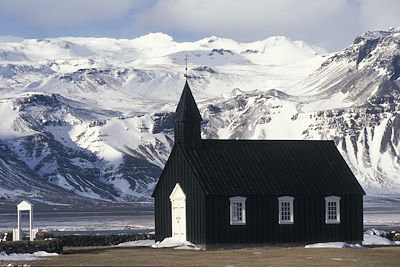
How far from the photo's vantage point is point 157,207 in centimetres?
8244

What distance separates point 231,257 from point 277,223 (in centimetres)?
1414

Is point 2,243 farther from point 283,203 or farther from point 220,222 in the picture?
point 283,203

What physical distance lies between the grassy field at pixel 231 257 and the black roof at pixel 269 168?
5.46 metres

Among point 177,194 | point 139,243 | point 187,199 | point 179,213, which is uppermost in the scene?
point 177,194

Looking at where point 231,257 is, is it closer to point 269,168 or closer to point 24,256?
point 24,256

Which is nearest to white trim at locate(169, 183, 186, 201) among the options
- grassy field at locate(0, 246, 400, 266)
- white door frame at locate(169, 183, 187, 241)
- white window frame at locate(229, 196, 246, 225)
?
white door frame at locate(169, 183, 187, 241)

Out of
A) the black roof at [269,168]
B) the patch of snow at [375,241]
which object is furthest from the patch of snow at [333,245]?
the black roof at [269,168]

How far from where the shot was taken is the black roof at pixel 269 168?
253ft

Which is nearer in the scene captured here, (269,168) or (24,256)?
(24,256)

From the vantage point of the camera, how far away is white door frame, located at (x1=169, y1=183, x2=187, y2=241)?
77688 mm

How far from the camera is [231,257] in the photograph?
64188 mm

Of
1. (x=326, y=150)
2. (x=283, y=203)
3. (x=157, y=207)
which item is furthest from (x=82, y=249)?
(x=326, y=150)

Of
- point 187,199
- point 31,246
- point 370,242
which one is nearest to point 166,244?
point 187,199

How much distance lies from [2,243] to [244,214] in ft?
55.1
